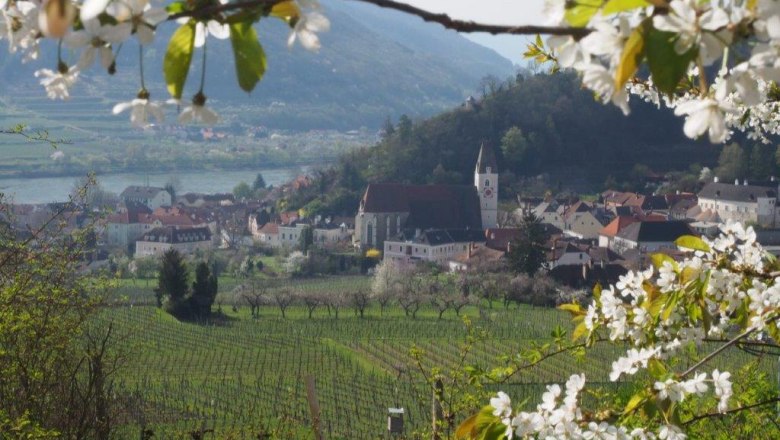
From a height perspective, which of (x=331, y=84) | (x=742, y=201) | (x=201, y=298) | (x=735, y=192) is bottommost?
(x=201, y=298)

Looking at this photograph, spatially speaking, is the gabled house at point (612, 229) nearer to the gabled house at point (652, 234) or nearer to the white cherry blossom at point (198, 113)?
the gabled house at point (652, 234)

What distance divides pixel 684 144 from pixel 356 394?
34.0 metres

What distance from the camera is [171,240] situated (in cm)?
3597

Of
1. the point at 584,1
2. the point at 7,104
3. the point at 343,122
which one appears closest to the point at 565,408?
the point at 584,1

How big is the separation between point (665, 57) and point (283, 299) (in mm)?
24098

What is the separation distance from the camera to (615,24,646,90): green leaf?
0.63 meters

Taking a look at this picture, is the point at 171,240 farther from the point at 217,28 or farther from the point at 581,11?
the point at 581,11

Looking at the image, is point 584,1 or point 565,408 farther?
point 565,408

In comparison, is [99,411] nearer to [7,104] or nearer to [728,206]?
[728,206]

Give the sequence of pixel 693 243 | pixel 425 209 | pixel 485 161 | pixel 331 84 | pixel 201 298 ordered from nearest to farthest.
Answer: pixel 693 243 < pixel 201 298 < pixel 425 209 < pixel 485 161 < pixel 331 84

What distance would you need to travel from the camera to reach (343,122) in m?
97.2

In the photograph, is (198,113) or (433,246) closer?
(198,113)

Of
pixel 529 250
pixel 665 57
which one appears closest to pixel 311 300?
pixel 529 250

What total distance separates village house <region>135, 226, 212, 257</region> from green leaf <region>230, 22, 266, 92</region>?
35085 millimetres
